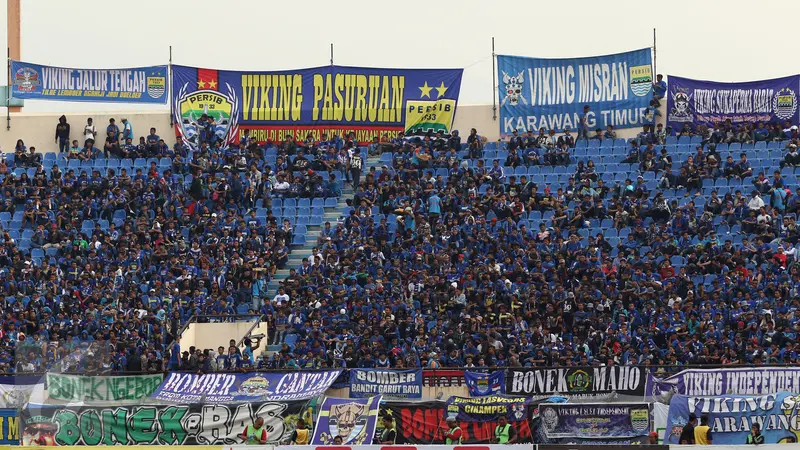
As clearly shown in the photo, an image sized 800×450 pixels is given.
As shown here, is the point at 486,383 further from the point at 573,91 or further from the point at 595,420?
the point at 573,91

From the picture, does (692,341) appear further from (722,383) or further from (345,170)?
(345,170)

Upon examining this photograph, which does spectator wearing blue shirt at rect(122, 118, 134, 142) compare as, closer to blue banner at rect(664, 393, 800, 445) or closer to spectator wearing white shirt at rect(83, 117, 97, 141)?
spectator wearing white shirt at rect(83, 117, 97, 141)

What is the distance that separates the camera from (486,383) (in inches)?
1213

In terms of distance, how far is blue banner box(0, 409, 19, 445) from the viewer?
93.0ft

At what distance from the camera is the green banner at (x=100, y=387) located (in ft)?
97.8

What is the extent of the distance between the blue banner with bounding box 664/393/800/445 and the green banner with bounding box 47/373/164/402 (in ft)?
39.3

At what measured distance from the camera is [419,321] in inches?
1337

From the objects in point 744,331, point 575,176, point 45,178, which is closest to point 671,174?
point 575,176

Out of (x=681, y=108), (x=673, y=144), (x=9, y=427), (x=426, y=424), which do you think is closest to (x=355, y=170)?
(x=673, y=144)

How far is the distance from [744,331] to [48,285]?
18.3m

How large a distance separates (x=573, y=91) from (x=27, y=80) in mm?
18973

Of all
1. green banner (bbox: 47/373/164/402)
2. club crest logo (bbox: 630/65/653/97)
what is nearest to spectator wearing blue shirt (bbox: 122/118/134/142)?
green banner (bbox: 47/373/164/402)

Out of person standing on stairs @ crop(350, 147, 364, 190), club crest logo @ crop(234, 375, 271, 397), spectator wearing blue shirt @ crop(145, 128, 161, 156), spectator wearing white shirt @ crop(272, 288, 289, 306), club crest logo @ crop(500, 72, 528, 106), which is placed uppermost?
club crest logo @ crop(500, 72, 528, 106)

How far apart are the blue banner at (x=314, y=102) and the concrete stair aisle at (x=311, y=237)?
8.92ft
